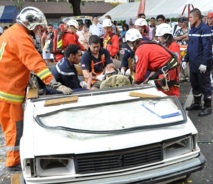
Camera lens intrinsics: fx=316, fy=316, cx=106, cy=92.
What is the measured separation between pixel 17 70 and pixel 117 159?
1.75 m

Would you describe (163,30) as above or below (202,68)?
above

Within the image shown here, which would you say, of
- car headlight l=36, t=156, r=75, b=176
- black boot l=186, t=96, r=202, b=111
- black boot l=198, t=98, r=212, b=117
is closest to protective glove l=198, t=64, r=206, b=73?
black boot l=198, t=98, r=212, b=117

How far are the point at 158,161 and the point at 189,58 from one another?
3562mm

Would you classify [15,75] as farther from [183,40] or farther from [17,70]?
[183,40]

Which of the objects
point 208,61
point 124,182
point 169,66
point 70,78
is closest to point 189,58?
point 208,61

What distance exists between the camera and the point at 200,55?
223 inches

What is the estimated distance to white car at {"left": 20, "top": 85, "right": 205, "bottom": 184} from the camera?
8.34 feet

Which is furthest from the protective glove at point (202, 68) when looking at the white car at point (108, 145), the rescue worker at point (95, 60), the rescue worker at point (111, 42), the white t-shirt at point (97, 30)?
the white t-shirt at point (97, 30)

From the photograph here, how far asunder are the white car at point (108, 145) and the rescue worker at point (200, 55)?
9.11 ft

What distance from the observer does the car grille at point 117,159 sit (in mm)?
2574

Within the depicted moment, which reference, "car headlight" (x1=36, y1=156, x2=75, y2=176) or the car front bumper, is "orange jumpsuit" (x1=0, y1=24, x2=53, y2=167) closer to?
"car headlight" (x1=36, y1=156, x2=75, y2=176)

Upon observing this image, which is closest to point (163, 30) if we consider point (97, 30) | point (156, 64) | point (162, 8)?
point (156, 64)

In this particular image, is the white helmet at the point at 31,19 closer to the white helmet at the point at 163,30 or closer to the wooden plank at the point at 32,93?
the wooden plank at the point at 32,93

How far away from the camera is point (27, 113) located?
3.15 metres
